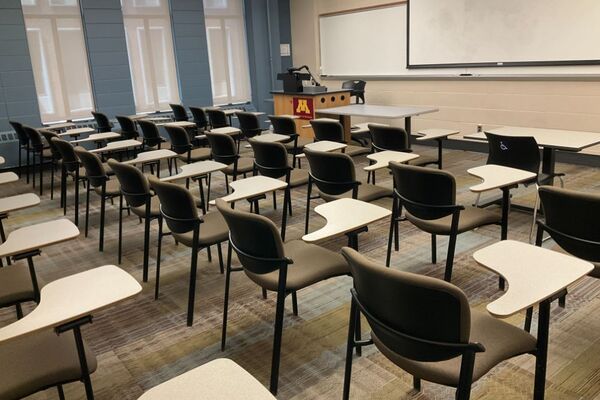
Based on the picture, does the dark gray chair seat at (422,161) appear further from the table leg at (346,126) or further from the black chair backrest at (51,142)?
the black chair backrest at (51,142)

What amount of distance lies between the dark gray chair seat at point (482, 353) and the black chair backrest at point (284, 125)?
3.65m

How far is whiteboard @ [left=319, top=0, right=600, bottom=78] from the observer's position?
6.76 m

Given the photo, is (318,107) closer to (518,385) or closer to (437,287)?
(518,385)

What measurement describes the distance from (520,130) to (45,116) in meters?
6.65

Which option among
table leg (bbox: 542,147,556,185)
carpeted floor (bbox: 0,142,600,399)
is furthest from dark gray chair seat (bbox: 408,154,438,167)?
table leg (bbox: 542,147,556,185)

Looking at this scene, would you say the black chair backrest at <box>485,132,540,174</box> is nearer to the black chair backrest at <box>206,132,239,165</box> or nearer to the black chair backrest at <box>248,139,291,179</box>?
the black chair backrest at <box>248,139,291,179</box>

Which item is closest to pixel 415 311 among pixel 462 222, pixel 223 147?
pixel 462 222

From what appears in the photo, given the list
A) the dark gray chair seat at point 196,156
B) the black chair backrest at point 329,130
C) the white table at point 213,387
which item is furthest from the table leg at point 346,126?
the white table at point 213,387

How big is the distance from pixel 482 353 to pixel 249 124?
467cm

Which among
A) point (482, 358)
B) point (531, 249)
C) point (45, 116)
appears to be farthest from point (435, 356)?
point (45, 116)

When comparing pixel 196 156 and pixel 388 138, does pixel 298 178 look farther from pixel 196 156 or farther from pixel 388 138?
pixel 196 156

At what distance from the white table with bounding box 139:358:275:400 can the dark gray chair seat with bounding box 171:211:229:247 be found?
1.61 meters

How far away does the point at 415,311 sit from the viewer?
4.50 ft

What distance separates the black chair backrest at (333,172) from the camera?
10.2ft
